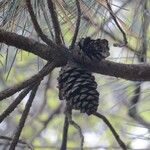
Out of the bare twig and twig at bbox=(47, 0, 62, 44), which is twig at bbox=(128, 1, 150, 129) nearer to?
the bare twig

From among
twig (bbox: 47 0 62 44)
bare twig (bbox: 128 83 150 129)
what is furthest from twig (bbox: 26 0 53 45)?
bare twig (bbox: 128 83 150 129)

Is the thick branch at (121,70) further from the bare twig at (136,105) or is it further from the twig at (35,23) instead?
the bare twig at (136,105)

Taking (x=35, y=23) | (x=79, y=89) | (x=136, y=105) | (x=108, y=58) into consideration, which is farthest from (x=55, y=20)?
(x=136, y=105)

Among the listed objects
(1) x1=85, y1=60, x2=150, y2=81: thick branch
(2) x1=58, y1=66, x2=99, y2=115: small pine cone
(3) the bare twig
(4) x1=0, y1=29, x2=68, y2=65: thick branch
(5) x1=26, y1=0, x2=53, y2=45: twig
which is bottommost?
(3) the bare twig

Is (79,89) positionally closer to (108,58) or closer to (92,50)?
(92,50)

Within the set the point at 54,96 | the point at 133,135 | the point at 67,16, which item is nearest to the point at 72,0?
the point at 67,16

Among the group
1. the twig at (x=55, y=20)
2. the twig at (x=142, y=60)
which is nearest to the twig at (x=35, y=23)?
the twig at (x=55, y=20)
